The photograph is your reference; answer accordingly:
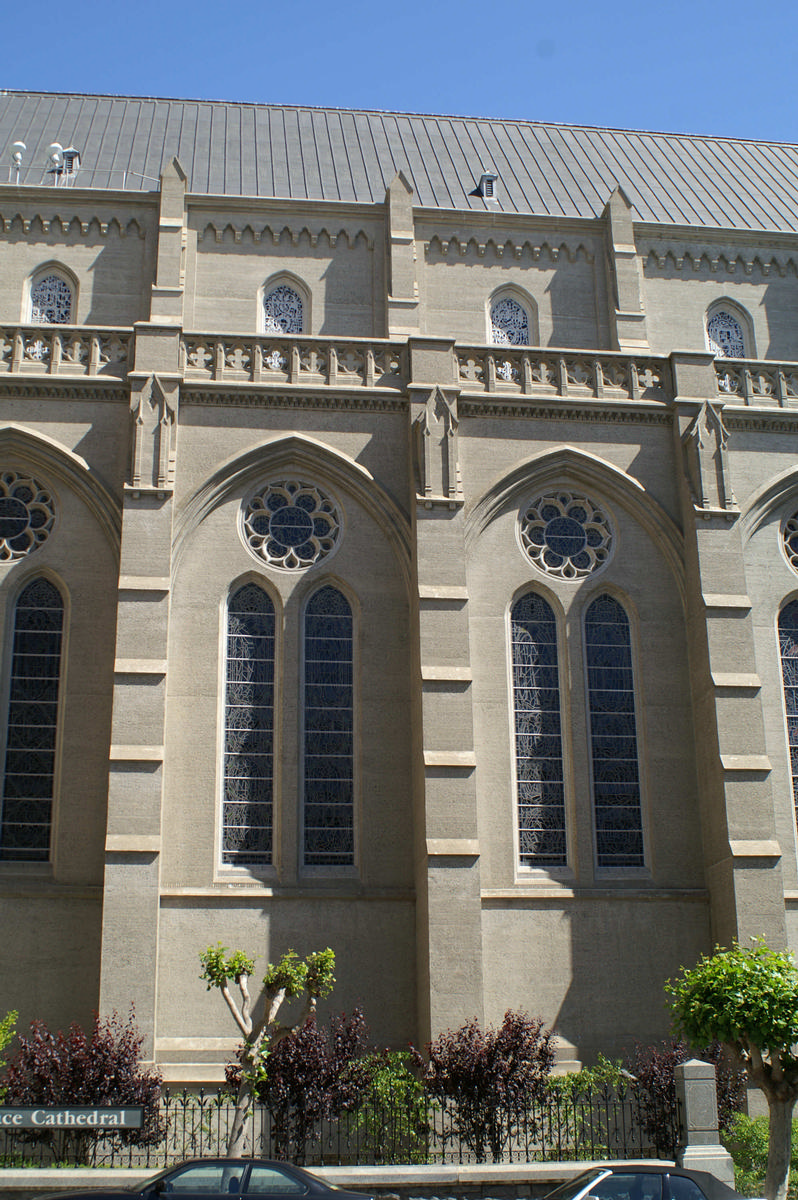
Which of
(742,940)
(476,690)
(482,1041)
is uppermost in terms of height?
(476,690)

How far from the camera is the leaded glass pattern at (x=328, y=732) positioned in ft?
71.5

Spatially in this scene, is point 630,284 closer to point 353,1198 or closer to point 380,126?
point 380,126

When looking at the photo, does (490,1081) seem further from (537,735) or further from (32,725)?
(32,725)

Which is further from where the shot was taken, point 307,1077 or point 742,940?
point 742,940

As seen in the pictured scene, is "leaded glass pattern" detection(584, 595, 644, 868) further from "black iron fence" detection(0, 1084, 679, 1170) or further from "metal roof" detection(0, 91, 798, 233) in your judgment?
"metal roof" detection(0, 91, 798, 233)

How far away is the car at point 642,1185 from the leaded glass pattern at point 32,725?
11.1 metres

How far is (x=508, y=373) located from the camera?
969 inches

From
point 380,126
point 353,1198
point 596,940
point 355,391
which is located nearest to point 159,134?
point 380,126

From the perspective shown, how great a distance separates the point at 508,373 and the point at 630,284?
506cm

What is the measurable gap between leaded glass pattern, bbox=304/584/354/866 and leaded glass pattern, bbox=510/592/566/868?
9.34ft

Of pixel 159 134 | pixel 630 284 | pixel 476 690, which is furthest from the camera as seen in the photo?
pixel 159 134

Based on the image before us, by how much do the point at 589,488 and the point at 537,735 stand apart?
4788 millimetres

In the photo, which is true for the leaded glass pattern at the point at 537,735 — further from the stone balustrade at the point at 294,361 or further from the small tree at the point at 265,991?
the small tree at the point at 265,991

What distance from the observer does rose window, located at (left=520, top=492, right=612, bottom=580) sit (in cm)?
2370
